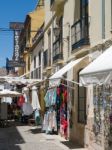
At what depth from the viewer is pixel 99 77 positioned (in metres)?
9.24

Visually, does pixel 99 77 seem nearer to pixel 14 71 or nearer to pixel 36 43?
pixel 36 43

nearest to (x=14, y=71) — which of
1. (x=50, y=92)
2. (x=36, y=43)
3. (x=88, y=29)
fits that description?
(x=36, y=43)

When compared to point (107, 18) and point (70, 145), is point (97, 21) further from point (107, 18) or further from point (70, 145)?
point (70, 145)

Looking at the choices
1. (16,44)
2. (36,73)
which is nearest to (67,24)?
(36,73)

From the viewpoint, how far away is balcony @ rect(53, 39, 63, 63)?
64.4 ft

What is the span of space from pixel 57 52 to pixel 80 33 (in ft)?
17.4

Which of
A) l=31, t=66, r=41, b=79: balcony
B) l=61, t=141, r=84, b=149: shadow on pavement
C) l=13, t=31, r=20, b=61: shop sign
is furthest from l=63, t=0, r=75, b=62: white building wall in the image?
l=13, t=31, r=20, b=61: shop sign

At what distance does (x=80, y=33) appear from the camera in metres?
15.3

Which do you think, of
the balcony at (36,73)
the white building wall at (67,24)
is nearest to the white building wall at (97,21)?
the white building wall at (67,24)

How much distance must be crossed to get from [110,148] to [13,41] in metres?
33.0

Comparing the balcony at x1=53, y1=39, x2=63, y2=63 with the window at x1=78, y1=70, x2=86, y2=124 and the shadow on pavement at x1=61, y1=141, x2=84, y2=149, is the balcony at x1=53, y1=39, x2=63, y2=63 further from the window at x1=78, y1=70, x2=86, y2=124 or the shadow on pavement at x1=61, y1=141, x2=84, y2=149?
the shadow on pavement at x1=61, y1=141, x2=84, y2=149

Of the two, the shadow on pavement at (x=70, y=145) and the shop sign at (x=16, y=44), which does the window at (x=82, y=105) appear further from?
the shop sign at (x=16, y=44)

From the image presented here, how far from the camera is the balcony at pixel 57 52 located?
1962 cm

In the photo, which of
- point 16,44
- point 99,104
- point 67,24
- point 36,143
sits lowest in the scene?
point 36,143
